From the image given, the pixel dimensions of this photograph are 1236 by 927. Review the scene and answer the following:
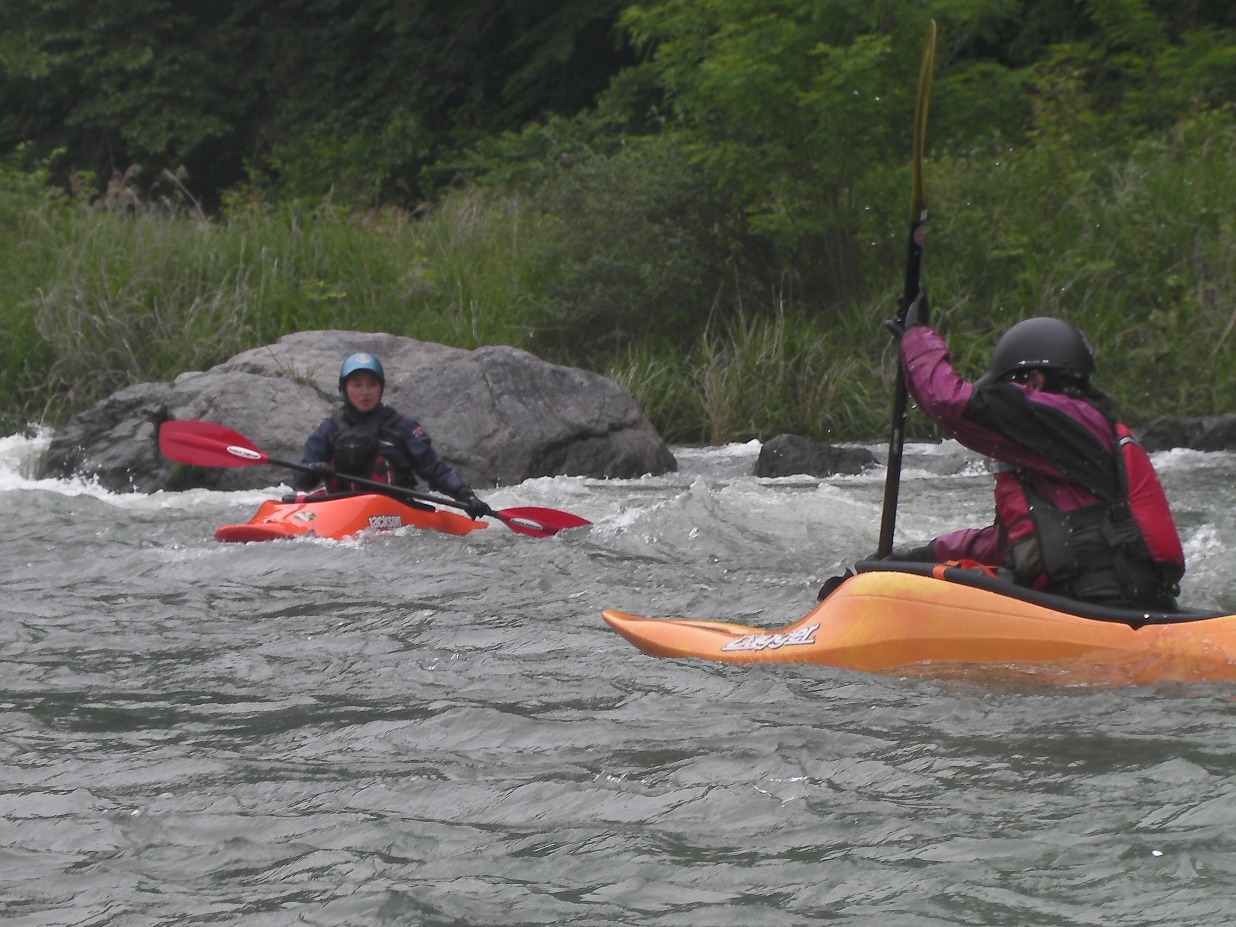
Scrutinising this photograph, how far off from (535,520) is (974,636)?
12.5ft

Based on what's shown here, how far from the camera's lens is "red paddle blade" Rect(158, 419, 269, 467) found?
27.6 ft

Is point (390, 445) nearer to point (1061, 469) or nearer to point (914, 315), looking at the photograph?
point (914, 315)

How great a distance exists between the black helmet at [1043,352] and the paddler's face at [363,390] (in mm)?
4297

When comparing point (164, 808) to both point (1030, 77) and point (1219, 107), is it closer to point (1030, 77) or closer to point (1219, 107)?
point (1030, 77)

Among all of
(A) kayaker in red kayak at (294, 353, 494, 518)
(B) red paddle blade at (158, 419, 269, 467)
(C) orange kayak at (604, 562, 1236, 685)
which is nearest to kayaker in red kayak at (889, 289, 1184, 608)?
(C) orange kayak at (604, 562, 1236, 685)

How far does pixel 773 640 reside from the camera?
491cm

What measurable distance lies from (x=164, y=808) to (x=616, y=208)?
417 inches

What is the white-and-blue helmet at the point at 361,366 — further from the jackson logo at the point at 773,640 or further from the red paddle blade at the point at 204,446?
the jackson logo at the point at 773,640

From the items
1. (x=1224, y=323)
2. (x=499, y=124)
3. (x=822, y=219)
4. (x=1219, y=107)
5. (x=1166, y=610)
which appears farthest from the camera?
(x=499, y=124)

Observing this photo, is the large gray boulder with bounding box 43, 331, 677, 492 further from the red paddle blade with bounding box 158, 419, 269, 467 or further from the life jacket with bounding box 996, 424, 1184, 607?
the life jacket with bounding box 996, 424, 1184, 607

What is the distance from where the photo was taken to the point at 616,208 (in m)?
13.6

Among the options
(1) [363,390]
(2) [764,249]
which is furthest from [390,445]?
(2) [764,249]

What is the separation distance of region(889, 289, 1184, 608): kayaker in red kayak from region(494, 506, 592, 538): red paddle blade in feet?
11.9

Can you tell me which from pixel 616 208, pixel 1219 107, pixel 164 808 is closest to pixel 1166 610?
pixel 164 808
